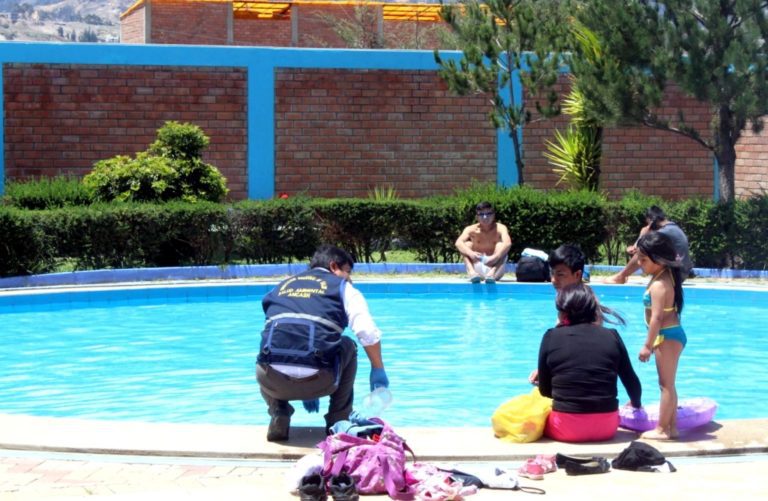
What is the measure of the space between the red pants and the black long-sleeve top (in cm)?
4

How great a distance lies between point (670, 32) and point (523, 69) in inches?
187

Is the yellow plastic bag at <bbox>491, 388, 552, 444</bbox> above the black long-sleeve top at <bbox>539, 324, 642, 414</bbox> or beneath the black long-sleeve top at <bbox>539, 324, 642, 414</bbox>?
beneath

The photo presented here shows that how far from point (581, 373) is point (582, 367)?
0.04m

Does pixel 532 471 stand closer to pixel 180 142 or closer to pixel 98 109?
pixel 180 142

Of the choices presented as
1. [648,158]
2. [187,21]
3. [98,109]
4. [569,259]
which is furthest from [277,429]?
[187,21]

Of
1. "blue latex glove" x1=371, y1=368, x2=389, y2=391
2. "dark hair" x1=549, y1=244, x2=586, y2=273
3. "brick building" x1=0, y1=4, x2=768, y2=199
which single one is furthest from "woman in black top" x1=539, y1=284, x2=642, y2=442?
"brick building" x1=0, y1=4, x2=768, y2=199

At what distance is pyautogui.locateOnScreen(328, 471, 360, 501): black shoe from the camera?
6.26 metres

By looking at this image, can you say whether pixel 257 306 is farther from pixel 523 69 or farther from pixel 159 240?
pixel 523 69

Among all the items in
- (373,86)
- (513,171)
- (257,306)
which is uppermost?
(373,86)

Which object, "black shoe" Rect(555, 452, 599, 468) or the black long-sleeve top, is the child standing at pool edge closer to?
the black long-sleeve top

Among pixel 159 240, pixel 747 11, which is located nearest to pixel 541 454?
pixel 159 240

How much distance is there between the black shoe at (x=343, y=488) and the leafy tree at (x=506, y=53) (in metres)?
15.3

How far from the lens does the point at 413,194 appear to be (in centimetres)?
2302

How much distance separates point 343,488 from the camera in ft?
20.6
